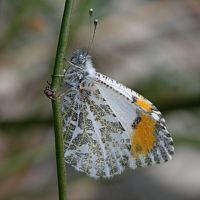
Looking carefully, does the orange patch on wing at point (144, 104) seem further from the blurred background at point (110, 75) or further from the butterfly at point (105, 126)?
the blurred background at point (110, 75)

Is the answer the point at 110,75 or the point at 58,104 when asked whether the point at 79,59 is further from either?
the point at 110,75

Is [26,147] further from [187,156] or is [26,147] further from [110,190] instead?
[187,156]

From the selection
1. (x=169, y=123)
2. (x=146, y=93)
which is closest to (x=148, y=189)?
(x=169, y=123)

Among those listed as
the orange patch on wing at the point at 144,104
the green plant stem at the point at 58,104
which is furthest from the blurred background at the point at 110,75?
the green plant stem at the point at 58,104

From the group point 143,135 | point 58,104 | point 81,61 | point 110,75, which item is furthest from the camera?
point 110,75

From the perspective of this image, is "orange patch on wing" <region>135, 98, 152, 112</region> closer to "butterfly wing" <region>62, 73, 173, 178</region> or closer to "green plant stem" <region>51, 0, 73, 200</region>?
"butterfly wing" <region>62, 73, 173, 178</region>

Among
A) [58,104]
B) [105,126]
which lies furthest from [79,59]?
[58,104]

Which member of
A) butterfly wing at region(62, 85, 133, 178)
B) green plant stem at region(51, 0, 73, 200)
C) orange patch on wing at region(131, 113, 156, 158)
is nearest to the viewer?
green plant stem at region(51, 0, 73, 200)

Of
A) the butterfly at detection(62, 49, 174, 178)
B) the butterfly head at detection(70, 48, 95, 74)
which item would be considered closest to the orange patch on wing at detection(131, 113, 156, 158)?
the butterfly at detection(62, 49, 174, 178)
